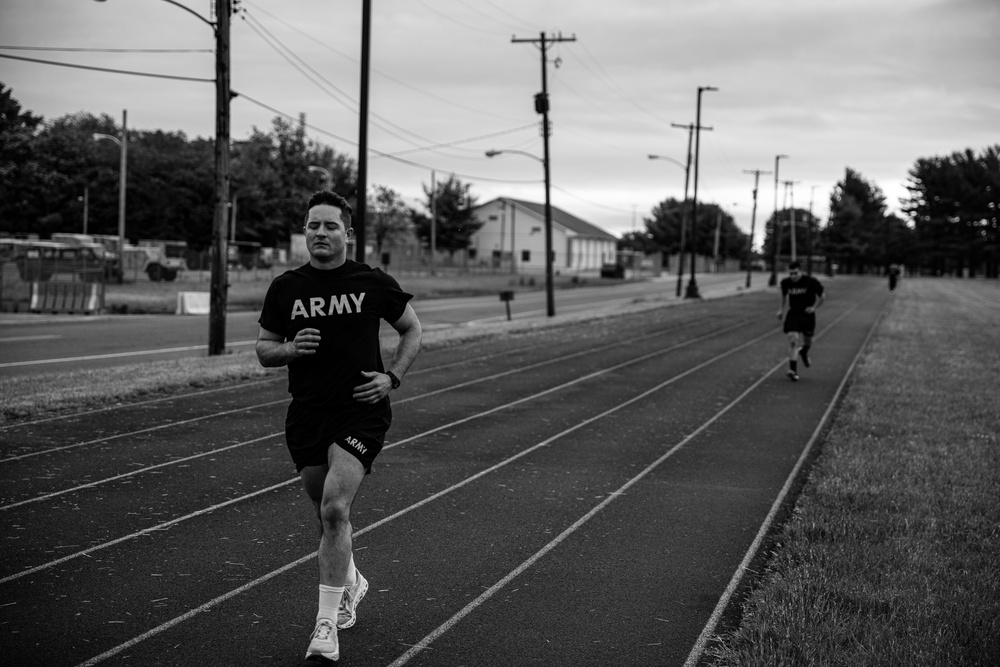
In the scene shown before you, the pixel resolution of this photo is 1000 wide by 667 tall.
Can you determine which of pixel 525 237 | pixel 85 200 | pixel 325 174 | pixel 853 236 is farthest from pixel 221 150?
pixel 853 236

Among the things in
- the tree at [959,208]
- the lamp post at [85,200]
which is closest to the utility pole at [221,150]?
the lamp post at [85,200]

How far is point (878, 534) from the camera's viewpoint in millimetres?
6668

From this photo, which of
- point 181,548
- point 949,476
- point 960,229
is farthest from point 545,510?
point 960,229

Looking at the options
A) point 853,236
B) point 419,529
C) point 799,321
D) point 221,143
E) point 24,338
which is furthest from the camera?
point 853,236

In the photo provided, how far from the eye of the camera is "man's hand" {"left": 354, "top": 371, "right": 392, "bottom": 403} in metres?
4.59

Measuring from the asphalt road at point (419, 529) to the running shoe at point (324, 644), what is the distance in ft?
0.48

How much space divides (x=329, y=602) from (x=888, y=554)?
141 inches

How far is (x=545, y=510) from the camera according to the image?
24.4 ft

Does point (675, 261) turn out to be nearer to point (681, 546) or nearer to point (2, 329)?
point (2, 329)

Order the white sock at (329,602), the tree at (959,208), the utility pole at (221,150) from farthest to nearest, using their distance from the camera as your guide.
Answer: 1. the tree at (959,208)
2. the utility pole at (221,150)
3. the white sock at (329,602)

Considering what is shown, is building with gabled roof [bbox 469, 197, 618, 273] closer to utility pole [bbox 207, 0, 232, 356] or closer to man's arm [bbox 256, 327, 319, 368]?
utility pole [bbox 207, 0, 232, 356]

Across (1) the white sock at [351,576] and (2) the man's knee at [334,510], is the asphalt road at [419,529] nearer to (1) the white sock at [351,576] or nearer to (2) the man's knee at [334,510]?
(1) the white sock at [351,576]

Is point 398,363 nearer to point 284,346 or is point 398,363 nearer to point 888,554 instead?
point 284,346

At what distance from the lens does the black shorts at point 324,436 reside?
4.60 meters
